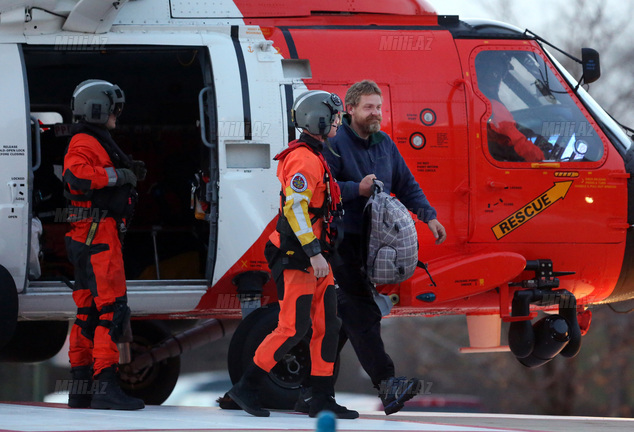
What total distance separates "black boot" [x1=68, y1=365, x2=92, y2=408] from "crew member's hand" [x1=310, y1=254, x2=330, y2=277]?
76.3 inches

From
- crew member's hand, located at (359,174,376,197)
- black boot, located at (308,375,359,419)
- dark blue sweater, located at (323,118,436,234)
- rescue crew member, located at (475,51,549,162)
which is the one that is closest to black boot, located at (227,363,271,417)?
black boot, located at (308,375,359,419)

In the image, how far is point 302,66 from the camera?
7.26 metres

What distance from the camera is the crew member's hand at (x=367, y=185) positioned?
5.84 m

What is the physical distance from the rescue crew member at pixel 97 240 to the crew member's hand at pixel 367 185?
1.59m

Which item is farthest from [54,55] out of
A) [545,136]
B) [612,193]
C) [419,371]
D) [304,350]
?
[419,371]

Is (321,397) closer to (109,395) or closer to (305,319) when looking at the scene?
(305,319)

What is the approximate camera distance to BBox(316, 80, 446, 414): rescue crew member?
594cm

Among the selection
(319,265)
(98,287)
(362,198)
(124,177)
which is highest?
(124,177)

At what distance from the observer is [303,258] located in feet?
18.5

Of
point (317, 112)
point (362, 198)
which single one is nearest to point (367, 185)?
point (362, 198)

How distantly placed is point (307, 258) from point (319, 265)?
153 mm

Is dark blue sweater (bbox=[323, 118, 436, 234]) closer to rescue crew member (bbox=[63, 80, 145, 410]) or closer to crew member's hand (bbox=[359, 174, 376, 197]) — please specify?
crew member's hand (bbox=[359, 174, 376, 197])

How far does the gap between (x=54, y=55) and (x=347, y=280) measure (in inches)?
124

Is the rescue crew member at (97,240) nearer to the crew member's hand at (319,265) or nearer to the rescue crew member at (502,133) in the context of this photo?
the crew member's hand at (319,265)
